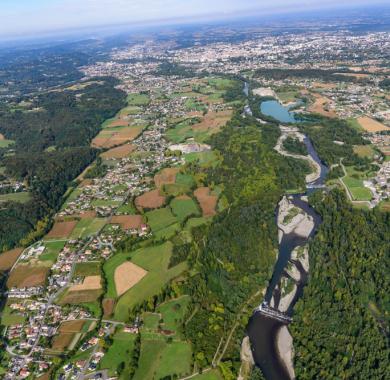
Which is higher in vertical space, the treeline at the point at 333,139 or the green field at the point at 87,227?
the green field at the point at 87,227

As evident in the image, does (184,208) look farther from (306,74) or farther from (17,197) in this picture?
(306,74)

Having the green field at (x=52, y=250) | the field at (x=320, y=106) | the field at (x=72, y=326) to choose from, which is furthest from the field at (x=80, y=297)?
the field at (x=320, y=106)

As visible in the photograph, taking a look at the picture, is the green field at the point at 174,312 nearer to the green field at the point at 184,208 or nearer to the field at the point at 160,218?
the field at the point at 160,218

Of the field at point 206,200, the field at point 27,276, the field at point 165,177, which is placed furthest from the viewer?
the field at point 165,177

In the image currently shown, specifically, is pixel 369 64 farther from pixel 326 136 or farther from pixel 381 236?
pixel 381 236

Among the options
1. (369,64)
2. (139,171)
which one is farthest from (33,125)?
(369,64)

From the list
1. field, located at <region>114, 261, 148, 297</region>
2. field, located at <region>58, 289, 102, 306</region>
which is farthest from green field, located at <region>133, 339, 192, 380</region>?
field, located at <region>58, 289, 102, 306</region>
